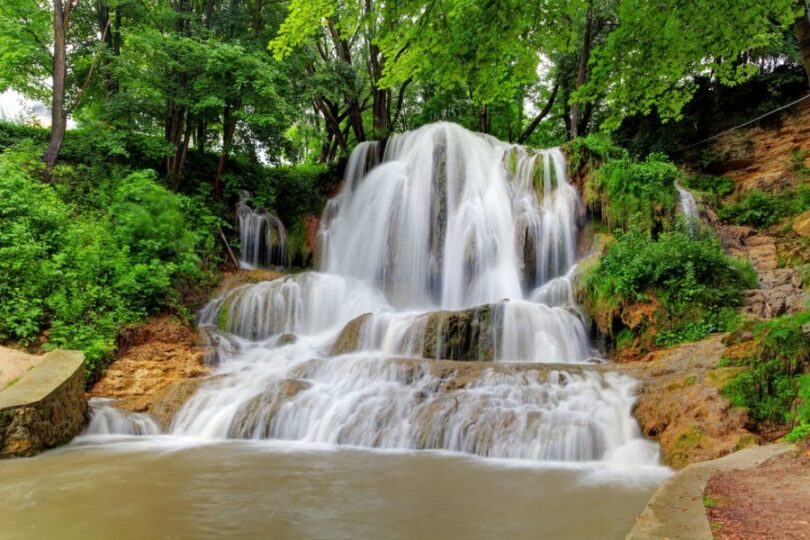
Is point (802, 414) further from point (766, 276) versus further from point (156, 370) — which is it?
point (156, 370)

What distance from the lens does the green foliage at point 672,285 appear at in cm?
1002

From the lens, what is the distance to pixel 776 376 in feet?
19.9

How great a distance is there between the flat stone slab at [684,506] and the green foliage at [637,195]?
32.5ft

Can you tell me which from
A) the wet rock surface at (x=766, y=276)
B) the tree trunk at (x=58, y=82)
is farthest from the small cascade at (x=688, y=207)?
the tree trunk at (x=58, y=82)

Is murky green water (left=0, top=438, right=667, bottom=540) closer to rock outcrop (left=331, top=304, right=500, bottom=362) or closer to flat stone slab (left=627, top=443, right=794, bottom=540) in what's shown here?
flat stone slab (left=627, top=443, right=794, bottom=540)

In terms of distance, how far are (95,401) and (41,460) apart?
2.73 meters

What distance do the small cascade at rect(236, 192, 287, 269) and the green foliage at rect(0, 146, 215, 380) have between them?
244cm

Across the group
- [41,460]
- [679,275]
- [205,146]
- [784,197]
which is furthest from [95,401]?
[784,197]

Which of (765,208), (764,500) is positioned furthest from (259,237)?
(765,208)

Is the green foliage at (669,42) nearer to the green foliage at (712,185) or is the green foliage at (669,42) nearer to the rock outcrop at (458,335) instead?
the rock outcrop at (458,335)

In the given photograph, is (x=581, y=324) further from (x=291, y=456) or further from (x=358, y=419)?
(x=291, y=456)

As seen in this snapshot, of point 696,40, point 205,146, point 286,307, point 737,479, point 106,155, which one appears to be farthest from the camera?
Result: point 205,146

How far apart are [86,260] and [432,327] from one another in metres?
7.44

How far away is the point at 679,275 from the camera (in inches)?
420
